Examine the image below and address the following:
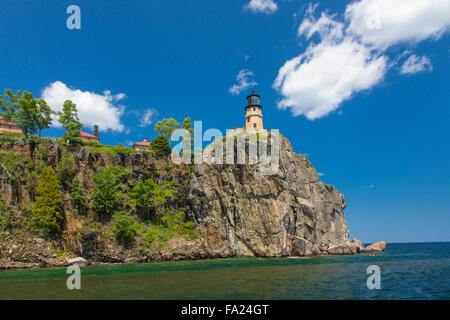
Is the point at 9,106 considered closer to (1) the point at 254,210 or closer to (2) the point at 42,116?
(2) the point at 42,116

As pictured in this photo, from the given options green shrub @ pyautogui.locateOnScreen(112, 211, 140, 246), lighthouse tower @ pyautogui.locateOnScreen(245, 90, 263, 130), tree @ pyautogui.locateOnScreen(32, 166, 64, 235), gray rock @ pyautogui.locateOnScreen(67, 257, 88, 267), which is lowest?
gray rock @ pyautogui.locateOnScreen(67, 257, 88, 267)

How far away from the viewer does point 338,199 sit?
2950 inches

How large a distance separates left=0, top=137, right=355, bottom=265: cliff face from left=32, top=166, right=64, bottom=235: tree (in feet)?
4.98

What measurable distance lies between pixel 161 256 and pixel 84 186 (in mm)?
17770

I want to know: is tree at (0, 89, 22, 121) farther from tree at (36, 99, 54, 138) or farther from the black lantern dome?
the black lantern dome

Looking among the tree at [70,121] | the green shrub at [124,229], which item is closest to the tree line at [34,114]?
the tree at [70,121]

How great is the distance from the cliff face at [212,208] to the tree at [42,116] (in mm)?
7393

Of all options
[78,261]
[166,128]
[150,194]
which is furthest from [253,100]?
[78,261]

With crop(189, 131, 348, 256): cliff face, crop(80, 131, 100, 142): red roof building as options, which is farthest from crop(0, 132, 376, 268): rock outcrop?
crop(80, 131, 100, 142): red roof building

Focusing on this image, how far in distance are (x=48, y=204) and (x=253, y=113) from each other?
44082mm

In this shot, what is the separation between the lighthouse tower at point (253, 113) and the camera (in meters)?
62.9

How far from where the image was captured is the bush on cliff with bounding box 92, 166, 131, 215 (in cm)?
4375
